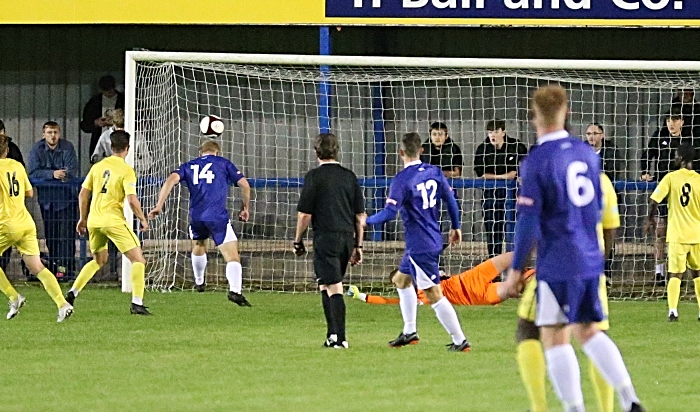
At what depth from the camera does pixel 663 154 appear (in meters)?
16.7

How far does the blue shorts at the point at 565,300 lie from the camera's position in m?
6.59

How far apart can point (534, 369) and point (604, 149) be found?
10.2 m

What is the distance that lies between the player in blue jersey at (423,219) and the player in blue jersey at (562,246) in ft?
12.5

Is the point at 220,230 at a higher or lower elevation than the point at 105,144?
lower

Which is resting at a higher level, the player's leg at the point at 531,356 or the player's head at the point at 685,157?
the player's head at the point at 685,157

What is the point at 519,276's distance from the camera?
21.7 feet

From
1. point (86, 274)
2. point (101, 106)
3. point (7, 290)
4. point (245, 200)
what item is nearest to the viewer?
point (7, 290)

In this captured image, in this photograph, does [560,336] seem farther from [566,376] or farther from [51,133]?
[51,133]

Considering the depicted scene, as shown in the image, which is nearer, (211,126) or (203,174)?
(203,174)

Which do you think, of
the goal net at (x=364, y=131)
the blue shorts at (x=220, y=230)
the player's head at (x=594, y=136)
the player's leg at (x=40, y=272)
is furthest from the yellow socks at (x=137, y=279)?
the player's head at (x=594, y=136)

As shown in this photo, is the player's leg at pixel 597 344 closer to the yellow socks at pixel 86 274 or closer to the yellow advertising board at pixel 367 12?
the yellow socks at pixel 86 274

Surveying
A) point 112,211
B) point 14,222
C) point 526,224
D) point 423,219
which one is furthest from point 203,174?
point 526,224

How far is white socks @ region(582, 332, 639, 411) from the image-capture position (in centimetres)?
662

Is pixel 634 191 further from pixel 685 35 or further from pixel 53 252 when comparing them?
pixel 53 252
